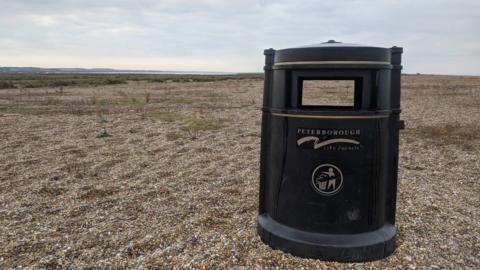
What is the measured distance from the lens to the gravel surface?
4.21 m

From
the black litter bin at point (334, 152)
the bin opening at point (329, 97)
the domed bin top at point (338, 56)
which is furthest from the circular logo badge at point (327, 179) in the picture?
the domed bin top at point (338, 56)

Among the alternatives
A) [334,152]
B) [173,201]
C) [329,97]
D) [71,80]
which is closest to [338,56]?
[334,152]

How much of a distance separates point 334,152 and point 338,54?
911 mm

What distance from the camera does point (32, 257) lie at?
164 inches

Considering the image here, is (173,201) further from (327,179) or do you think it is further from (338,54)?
(338,54)

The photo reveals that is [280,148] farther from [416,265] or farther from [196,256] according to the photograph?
[416,265]

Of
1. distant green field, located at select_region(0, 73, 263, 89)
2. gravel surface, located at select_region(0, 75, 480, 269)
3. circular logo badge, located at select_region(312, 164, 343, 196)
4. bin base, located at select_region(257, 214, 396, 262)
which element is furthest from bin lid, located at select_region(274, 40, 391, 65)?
distant green field, located at select_region(0, 73, 263, 89)

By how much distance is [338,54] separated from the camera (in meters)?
3.80

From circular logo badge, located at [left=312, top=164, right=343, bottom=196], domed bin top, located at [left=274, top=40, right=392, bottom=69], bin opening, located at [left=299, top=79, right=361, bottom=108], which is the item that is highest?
domed bin top, located at [left=274, top=40, right=392, bottom=69]

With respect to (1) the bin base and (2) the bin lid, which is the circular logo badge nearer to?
(1) the bin base

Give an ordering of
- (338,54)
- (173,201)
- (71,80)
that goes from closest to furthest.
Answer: (338,54) < (173,201) < (71,80)

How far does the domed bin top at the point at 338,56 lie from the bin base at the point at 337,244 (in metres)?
1.67

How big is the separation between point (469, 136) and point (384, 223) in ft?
29.3

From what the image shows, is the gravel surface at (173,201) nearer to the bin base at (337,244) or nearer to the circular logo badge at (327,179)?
the bin base at (337,244)
